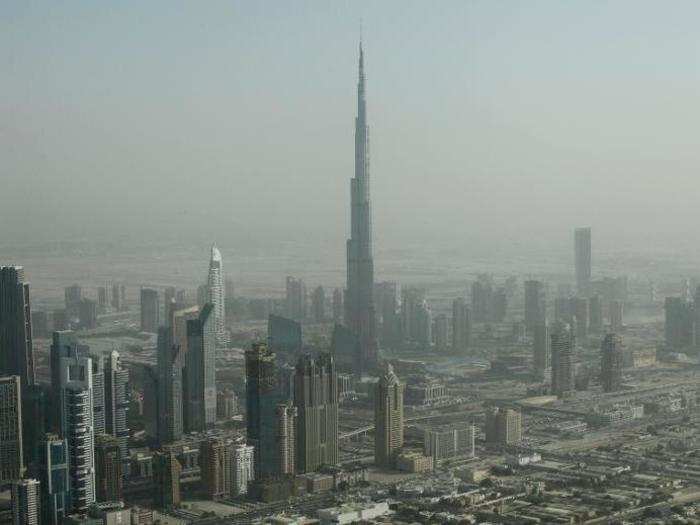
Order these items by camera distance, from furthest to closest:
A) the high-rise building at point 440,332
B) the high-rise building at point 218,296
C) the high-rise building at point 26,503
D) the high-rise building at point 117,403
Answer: the high-rise building at point 440,332, the high-rise building at point 218,296, the high-rise building at point 117,403, the high-rise building at point 26,503

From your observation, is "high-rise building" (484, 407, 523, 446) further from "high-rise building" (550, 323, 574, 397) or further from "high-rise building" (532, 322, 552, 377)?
"high-rise building" (532, 322, 552, 377)

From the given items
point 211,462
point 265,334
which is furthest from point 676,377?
point 211,462

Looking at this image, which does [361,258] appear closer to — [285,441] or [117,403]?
[117,403]

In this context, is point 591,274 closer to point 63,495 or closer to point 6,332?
point 6,332

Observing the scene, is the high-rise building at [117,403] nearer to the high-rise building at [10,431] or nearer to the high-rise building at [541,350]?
the high-rise building at [10,431]

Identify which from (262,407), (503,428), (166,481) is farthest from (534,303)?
(166,481)

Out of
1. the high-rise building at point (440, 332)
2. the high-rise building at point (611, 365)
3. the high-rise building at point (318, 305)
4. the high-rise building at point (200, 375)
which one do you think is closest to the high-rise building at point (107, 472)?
the high-rise building at point (200, 375)

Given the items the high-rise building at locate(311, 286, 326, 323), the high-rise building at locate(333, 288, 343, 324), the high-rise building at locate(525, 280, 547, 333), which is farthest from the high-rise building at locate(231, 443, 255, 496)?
the high-rise building at locate(525, 280, 547, 333)
